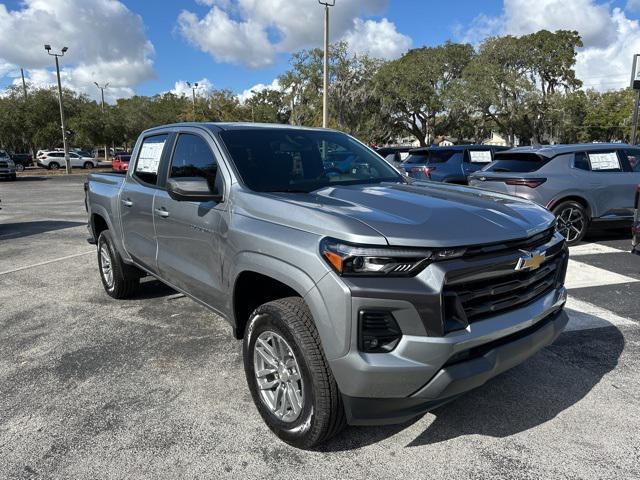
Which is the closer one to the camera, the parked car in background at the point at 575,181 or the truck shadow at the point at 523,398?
the truck shadow at the point at 523,398

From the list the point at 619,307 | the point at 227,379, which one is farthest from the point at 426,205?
the point at 619,307

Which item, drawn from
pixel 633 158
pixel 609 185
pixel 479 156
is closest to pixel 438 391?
pixel 609 185

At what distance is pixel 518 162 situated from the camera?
8125mm

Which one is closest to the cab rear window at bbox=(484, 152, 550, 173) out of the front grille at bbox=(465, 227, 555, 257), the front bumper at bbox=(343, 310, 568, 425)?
the front grille at bbox=(465, 227, 555, 257)

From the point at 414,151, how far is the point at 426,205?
11087mm

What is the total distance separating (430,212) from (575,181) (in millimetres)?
6312

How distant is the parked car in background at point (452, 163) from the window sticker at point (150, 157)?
868cm

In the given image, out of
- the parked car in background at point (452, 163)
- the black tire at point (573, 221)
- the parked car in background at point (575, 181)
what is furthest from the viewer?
the parked car in background at point (452, 163)

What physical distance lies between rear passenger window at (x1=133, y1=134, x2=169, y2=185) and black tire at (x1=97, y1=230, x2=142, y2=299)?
38.4 inches

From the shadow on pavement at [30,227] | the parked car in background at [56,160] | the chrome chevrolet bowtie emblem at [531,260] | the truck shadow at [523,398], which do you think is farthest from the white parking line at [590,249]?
the parked car in background at [56,160]

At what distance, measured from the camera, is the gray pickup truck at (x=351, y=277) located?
2.21 meters

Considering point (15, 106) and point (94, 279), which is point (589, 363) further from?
point (15, 106)

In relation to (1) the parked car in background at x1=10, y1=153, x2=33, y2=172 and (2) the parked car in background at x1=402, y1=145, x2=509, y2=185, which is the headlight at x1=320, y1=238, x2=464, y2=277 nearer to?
(2) the parked car in background at x1=402, y1=145, x2=509, y2=185

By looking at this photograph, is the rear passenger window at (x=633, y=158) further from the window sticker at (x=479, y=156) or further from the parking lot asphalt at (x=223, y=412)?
the window sticker at (x=479, y=156)
